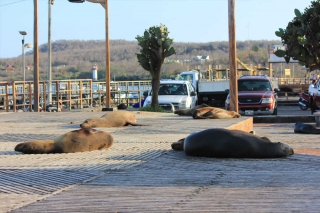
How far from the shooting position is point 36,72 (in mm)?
26641

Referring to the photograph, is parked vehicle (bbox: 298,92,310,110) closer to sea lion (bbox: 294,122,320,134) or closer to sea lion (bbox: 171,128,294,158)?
sea lion (bbox: 294,122,320,134)

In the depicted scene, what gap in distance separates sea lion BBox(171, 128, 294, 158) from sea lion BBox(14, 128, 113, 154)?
5.17ft

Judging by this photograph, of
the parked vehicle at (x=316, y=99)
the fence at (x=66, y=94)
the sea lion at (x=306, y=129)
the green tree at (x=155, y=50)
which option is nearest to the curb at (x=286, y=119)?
the parked vehicle at (x=316, y=99)

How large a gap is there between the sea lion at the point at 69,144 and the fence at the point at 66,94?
1669 centimetres

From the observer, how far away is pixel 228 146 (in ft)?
29.5

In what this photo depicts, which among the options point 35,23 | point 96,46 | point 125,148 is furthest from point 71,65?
point 125,148

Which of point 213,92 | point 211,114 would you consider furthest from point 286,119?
point 213,92

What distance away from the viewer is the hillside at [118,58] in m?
111

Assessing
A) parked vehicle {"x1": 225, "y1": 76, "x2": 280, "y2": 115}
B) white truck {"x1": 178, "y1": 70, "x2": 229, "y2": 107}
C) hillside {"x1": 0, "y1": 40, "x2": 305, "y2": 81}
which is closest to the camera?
parked vehicle {"x1": 225, "y1": 76, "x2": 280, "y2": 115}

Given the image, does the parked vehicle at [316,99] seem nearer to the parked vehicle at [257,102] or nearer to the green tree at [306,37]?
the green tree at [306,37]

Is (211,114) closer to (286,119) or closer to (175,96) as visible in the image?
(286,119)

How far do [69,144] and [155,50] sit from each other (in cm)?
1520

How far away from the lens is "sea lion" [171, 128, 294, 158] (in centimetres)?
899

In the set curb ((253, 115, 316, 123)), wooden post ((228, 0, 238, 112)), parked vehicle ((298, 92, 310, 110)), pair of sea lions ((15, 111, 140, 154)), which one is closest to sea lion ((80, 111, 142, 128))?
pair of sea lions ((15, 111, 140, 154))
